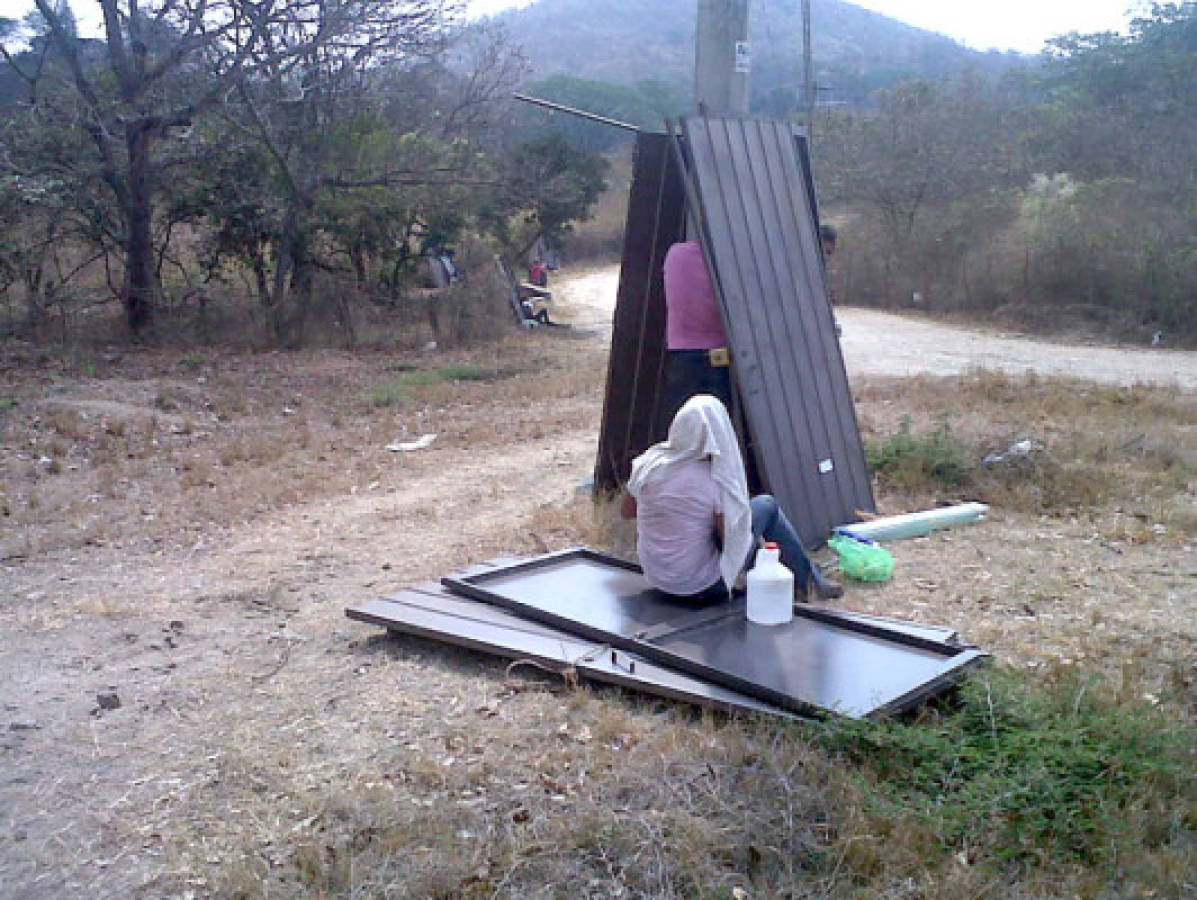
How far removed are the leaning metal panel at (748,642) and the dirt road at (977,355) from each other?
882 centimetres

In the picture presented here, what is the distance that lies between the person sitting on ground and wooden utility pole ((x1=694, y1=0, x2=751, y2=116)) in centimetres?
267

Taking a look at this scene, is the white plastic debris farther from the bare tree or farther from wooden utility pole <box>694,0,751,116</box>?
the bare tree

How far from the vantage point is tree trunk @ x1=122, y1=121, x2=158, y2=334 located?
1437 centimetres

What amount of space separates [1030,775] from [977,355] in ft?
43.6

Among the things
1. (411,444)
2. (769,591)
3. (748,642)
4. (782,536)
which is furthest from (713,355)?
(411,444)

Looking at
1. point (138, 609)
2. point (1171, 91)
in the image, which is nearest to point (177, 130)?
point (138, 609)

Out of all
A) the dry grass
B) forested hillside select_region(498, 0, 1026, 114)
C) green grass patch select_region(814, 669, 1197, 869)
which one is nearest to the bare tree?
the dry grass

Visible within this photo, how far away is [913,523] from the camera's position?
20.1 feet

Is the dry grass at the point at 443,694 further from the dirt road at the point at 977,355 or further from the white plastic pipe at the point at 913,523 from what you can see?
the dirt road at the point at 977,355

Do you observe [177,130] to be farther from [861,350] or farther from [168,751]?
[168,751]

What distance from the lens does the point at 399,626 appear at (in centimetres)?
462

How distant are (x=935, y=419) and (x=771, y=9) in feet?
228

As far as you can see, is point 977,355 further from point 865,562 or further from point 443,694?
point 443,694

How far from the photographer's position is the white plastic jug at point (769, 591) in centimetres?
444
